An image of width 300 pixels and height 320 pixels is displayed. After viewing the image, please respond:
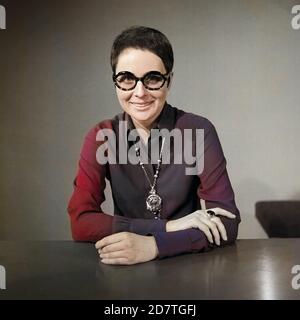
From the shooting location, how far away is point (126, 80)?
3.49ft

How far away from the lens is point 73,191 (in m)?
1.10

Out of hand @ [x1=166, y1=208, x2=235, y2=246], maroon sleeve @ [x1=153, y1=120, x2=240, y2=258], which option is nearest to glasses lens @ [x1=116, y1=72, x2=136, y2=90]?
maroon sleeve @ [x1=153, y1=120, x2=240, y2=258]

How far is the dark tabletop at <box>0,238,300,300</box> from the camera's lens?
932 mm

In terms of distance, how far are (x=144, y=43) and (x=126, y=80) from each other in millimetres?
89

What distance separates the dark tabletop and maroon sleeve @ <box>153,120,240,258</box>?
0.10ft

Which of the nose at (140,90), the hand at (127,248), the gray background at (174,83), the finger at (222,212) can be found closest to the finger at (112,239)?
the hand at (127,248)

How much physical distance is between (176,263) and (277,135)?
1.26 feet

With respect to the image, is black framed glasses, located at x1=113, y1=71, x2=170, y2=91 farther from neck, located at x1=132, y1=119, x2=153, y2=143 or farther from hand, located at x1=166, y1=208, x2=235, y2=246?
hand, located at x1=166, y1=208, x2=235, y2=246

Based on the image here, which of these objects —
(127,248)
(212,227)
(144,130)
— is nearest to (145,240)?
(127,248)

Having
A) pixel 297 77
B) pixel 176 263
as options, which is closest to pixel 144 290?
pixel 176 263

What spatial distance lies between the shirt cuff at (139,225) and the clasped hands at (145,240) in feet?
0.06

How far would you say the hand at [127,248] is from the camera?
97cm
